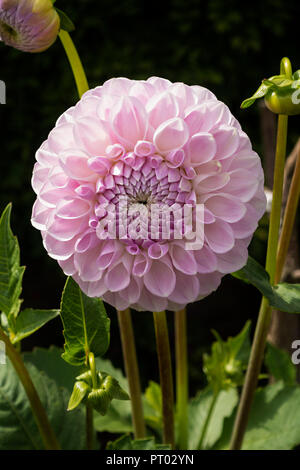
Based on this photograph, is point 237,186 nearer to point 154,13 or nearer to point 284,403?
point 284,403

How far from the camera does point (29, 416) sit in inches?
26.2

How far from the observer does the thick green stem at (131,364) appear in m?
A: 0.59

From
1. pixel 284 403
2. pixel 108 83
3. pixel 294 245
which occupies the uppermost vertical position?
pixel 108 83

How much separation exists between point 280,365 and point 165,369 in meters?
0.29

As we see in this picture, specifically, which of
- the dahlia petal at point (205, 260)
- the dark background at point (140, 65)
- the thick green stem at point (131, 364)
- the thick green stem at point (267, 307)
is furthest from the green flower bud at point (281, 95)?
the dark background at point (140, 65)

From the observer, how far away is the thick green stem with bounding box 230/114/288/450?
0.52 metres

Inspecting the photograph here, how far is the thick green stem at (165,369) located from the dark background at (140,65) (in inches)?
29.7

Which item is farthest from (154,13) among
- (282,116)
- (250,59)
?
(282,116)

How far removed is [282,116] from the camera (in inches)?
19.9

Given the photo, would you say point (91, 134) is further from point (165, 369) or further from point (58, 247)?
point (165, 369)

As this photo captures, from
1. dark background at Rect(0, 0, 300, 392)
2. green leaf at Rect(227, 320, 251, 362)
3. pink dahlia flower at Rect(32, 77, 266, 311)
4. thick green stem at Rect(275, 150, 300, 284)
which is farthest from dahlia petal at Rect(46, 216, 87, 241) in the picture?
dark background at Rect(0, 0, 300, 392)

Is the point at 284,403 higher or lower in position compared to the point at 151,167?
lower
